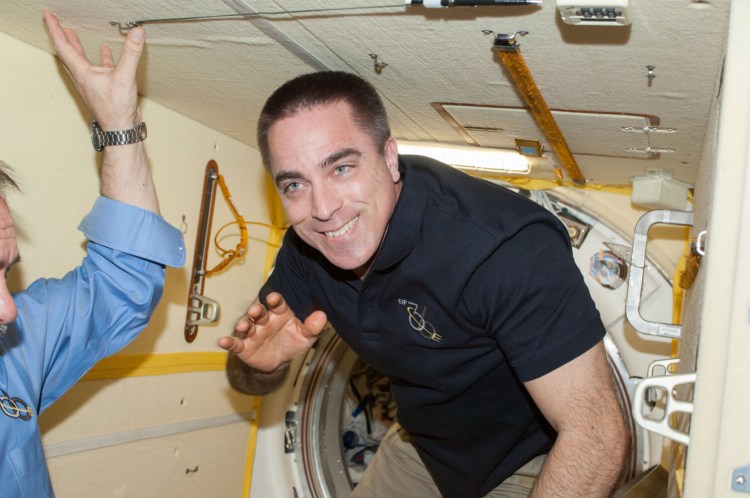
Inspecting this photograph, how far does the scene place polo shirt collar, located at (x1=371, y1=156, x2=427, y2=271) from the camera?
2.09m

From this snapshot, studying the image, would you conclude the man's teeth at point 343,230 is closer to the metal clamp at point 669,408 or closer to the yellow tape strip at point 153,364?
the metal clamp at point 669,408

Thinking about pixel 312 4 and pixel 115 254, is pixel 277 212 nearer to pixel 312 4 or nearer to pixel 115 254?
pixel 115 254

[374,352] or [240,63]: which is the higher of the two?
[240,63]

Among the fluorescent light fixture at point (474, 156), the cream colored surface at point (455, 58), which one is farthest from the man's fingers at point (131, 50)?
the fluorescent light fixture at point (474, 156)

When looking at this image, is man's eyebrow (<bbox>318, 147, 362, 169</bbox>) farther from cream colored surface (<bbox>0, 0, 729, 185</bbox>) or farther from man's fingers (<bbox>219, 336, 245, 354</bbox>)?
man's fingers (<bbox>219, 336, 245, 354</bbox>)

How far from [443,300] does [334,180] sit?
455 mm

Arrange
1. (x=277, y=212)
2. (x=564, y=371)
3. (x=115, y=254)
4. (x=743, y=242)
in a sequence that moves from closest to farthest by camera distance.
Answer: (x=743, y=242)
(x=564, y=371)
(x=115, y=254)
(x=277, y=212)

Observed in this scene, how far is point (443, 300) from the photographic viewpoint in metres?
2.07

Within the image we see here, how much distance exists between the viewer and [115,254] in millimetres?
2252

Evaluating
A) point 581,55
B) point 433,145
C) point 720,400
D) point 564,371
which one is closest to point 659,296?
point 433,145

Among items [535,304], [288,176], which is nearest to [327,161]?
[288,176]

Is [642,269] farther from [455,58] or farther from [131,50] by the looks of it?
[131,50]

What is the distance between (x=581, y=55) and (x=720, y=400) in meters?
0.89

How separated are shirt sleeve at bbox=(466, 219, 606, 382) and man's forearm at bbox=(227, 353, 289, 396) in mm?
1052
